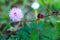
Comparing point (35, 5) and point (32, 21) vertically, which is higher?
point (35, 5)

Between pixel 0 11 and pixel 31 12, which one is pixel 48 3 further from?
pixel 0 11

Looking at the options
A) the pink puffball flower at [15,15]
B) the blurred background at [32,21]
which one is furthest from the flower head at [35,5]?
the pink puffball flower at [15,15]

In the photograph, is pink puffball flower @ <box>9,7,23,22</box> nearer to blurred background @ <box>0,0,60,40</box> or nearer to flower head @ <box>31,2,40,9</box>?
blurred background @ <box>0,0,60,40</box>

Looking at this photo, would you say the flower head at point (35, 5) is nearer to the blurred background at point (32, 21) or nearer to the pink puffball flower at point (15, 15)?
the blurred background at point (32, 21)

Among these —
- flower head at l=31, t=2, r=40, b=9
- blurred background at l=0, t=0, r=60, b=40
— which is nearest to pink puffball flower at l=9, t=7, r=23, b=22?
blurred background at l=0, t=0, r=60, b=40

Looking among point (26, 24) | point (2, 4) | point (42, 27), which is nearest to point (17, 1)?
point (2, 4)
